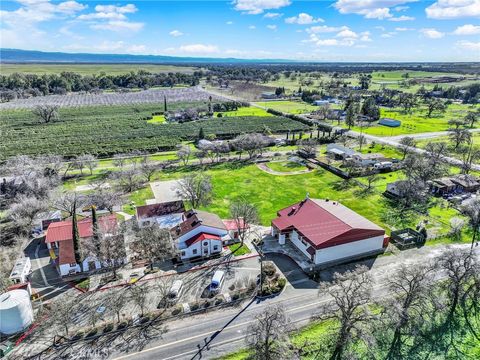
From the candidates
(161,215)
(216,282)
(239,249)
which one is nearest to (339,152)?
(239,249)

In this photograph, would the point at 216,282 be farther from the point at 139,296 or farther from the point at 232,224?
the point at 232,224

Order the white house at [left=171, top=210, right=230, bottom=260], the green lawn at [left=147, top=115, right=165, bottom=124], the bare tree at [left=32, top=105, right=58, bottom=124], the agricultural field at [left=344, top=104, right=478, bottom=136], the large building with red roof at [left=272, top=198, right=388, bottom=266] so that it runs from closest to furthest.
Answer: the large building with red roof at [left=272, top=198, right=388, bottom=266], the white house at [left=171, top=210, right=230, bottom=260], the agricultural field at [left=344, top=104, right=478, bottom=136], the bare tree at [left=32, top=105, right=58, bottom=124], the green lawn at [left=147, top=115, right=165, bottom=124]

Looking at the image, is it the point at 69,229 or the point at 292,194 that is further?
the point at 292,194

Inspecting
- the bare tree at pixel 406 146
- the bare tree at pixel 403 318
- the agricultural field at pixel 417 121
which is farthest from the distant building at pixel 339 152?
the bare tree at pixel 403 318

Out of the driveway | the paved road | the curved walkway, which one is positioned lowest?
the paved road

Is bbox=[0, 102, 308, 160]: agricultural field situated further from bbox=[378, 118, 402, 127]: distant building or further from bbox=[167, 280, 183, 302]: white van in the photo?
bbox=[167, 280, 183, 302]: white van

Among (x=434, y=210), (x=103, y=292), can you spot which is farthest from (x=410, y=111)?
(x=103, y=292)

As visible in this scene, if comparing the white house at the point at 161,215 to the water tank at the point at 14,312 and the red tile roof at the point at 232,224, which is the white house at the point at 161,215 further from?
the water tank at the point at 14,312

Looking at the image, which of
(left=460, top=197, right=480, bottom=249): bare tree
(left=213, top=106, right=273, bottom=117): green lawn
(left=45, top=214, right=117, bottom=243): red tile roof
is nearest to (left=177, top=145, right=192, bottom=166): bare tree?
(left=45, top=214, right=117, bottom=243): red tile roof
